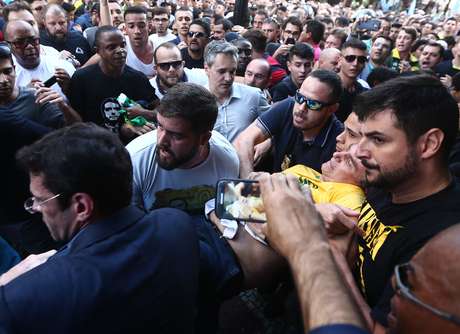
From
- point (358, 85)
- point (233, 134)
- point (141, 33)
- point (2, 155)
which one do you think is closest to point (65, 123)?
point (2, 155)

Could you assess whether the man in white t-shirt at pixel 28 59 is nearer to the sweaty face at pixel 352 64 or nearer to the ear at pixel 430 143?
the sweaty face at pixel 352 64

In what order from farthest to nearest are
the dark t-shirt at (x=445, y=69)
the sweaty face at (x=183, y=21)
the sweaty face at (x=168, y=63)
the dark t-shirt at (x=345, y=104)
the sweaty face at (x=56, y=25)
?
the sweaty face at (x=183, y=21) → the dark t-shirt at (x=445, y=69) → the sweaty face at (x=56, y=25) → the dark t-shirt at (x=345, y=104) → the sweaty face at (x=168, y=63)

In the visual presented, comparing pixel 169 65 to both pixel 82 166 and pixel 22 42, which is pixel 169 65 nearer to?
pixel 22 42

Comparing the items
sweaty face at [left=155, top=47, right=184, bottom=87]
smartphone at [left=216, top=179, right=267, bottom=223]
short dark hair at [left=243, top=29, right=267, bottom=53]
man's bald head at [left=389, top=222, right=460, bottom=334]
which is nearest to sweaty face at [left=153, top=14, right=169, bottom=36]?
short dark hair at [left=243, top=29, right=267, bottom=53]

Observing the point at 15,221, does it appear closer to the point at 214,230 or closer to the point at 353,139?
the point at 214,230

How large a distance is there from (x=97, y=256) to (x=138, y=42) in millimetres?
4174

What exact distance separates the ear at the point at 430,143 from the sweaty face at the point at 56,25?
517 centimetres

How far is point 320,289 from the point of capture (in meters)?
0.99

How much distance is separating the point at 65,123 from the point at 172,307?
7.54 feet

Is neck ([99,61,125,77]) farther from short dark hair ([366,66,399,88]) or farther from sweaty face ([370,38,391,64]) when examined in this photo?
sweaty face ([370,38,391,64])

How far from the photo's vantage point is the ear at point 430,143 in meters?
1.73

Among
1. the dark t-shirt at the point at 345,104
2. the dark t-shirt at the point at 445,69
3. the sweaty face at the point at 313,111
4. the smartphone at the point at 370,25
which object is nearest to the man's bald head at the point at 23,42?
the sweaty face at the point at 313,111

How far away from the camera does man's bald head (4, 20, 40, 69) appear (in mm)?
3566

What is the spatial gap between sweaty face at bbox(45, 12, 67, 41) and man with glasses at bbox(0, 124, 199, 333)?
4481 millimetres
